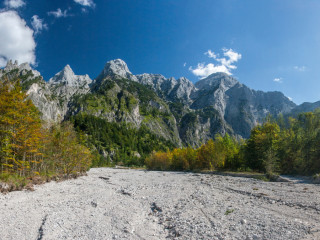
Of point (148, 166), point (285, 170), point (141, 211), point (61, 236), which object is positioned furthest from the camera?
point (148, 166)

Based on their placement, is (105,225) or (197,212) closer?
(105,225)

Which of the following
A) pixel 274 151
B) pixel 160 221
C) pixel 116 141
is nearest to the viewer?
pixel 160 221

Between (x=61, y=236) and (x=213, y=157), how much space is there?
4388 centimetres

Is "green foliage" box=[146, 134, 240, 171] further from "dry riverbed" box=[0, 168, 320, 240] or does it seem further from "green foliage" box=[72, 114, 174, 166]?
"green foliage" box=[72, 114, 174, 166]

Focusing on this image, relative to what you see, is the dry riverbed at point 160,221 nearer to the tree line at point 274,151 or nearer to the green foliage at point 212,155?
the tree line at point 274,151

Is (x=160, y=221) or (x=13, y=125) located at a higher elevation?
(x=13, y=125)

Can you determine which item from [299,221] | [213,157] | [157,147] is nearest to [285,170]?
[213,157]

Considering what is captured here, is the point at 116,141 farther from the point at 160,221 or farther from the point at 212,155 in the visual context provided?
the point at 160,221

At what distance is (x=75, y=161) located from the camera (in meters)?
31.6

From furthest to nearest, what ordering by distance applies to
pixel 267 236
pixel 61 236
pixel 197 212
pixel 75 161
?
pixel 75 161 → pixel 197 212 → pixel 61 236 → pixel 267 236

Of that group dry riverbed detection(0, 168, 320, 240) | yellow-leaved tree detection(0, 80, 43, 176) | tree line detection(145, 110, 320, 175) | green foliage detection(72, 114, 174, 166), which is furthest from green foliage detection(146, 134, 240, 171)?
green foliage detection(72, 114, 174, 166)

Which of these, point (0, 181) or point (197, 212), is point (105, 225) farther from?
point (0, 181)

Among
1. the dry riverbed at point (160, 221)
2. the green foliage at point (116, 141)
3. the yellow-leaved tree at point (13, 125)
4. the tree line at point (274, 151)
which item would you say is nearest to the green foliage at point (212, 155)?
the tree line at point (274, 151)

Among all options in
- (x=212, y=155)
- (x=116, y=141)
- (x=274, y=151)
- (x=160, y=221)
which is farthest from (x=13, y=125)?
(x=116, y=141)
